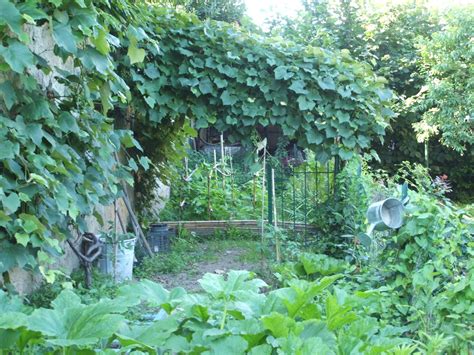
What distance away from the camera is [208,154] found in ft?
30.7

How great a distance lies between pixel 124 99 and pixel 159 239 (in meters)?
2.65

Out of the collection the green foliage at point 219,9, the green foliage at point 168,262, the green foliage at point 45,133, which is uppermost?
the green foliage at point 219,9

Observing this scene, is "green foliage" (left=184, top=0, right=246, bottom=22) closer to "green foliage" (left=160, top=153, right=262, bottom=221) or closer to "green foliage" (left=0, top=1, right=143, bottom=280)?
"green foliage" (left=160, top=153, right=262, bottom=221)

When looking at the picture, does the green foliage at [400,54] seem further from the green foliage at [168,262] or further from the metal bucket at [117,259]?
the metal bucket at [117,259]

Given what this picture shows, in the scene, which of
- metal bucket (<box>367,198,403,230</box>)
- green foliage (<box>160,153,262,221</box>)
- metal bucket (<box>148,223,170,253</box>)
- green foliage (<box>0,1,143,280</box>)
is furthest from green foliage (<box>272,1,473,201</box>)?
green foliage (<box>0,1,143,280</box>)

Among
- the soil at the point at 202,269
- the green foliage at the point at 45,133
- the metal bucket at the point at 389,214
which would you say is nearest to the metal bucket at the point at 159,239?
the soil at the point at 202,269

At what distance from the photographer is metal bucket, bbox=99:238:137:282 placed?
3.99 m

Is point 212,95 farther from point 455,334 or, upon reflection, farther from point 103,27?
point 455,334

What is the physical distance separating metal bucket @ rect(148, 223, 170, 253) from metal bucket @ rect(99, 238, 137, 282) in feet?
4.09

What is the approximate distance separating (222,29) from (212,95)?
61 centimetres

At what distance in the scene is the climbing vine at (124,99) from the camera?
7.45 feet

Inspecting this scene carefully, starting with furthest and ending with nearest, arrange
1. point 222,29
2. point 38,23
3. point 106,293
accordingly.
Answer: point 222,29
point 106,293
point 38,23

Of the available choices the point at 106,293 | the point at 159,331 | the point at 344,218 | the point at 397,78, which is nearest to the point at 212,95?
the point at 344,218

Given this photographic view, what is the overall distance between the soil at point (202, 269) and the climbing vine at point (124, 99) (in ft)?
3.66
